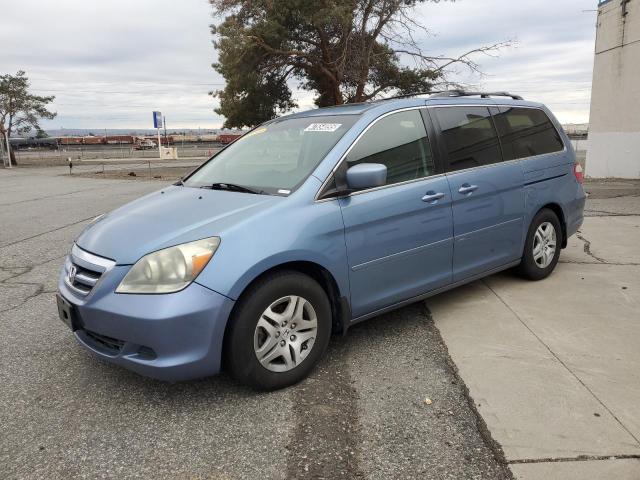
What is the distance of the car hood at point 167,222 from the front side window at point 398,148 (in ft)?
2.58

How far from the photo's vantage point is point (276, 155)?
3988mm

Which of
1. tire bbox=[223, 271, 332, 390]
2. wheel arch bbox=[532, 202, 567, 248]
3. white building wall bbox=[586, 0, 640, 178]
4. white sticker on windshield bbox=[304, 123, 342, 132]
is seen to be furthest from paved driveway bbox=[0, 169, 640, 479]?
white building wall bbox=[586, 0, 640, 178]

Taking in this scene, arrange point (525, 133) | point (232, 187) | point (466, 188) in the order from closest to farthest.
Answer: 1. point (232, 187)
2. point (466, 188)
3. point (525, 133)

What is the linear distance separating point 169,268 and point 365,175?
52.5 inches

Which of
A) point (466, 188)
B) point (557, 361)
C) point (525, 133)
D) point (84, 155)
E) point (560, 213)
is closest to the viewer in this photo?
point (557, 361)

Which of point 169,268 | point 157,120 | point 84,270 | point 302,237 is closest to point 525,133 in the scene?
point 302,237

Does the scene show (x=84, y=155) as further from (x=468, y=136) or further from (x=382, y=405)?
(x=382, y=405)

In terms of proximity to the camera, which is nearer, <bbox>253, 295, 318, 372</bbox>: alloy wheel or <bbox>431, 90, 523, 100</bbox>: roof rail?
<bbox>253, 295, 318, 372</bbox>: alloy wheel

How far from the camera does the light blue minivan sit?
286 cm

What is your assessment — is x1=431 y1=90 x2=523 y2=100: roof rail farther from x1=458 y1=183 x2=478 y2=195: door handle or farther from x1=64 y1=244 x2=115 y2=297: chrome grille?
x1=64 y1=244 x2=115 y2=297: chrome grille

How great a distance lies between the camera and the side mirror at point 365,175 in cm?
335

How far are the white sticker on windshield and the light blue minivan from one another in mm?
12

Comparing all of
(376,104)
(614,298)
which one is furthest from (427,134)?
(614,298)

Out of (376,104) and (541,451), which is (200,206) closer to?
(376,104)
